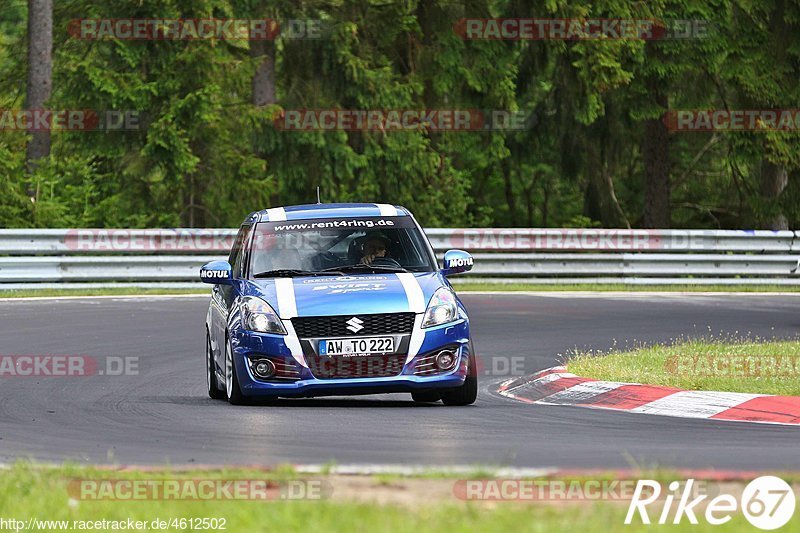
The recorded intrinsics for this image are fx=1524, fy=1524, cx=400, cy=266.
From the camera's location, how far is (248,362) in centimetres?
1202

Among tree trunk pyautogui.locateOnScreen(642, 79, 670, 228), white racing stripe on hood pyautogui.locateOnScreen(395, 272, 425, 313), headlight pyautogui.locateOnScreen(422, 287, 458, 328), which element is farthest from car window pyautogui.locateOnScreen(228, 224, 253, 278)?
tree trunk pyautogui.locateOnScreen(642, 79, 670, 228)

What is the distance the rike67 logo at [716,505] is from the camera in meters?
6.60

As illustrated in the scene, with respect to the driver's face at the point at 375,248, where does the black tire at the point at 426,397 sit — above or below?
below

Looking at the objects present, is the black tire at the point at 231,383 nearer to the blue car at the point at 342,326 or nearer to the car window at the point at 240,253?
the blue car at the point at 342,326

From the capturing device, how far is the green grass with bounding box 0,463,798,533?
20.6 ft

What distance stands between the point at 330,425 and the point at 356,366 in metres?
1.18

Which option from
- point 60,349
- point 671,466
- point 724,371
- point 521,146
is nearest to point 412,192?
point 521,146

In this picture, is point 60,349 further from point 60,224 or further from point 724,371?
point 60,224

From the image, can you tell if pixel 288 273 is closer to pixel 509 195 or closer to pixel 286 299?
pixel 286 299

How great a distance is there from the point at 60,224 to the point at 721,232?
12607 millimetres

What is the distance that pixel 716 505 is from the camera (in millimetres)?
6914

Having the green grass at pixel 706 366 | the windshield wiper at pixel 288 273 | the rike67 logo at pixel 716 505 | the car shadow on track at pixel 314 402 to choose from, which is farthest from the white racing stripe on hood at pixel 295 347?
the rike67 logo at pixel 716 505

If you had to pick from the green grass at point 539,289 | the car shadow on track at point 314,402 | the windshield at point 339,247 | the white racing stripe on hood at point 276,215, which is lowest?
the green grass at point 539,289

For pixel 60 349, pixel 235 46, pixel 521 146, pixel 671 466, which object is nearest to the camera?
pixel 671 466
